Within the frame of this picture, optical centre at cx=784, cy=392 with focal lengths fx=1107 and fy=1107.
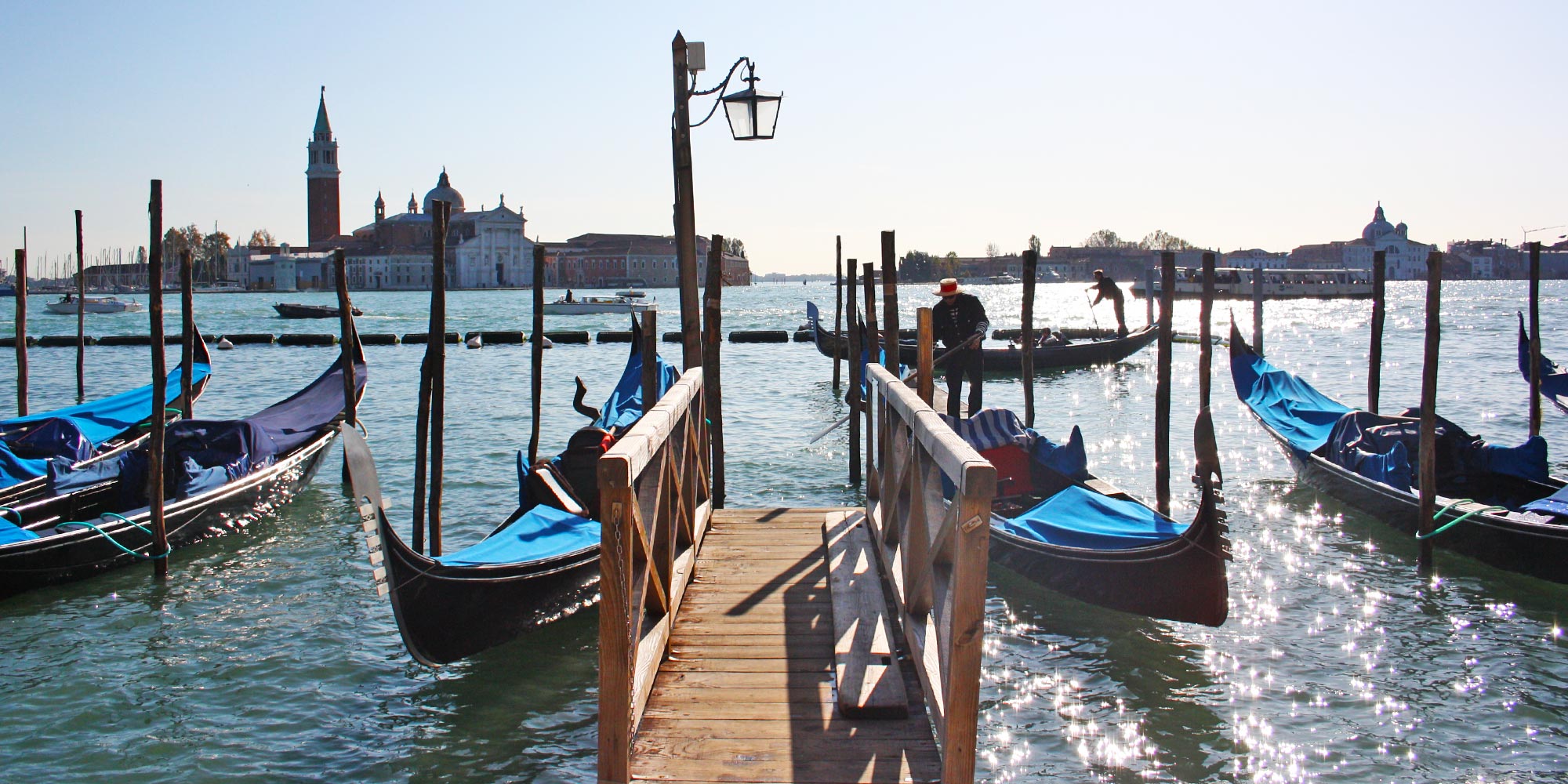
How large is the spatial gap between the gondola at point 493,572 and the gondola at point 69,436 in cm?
240

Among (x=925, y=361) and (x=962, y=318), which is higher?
(x=962, y=318)

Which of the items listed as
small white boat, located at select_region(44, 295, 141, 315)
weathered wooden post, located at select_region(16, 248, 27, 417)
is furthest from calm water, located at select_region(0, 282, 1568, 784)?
small white boat, located at select_region(44, 295, 141, 315)

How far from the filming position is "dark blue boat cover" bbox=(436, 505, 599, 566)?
4043mm

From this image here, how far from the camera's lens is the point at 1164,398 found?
655 centimetres

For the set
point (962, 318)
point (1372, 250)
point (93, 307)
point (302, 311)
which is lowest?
point (962, 318)

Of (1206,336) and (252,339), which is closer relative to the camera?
(1206,336)

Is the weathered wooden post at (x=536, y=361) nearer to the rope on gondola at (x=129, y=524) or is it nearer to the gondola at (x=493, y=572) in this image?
the gondola at (x=493, y=572)

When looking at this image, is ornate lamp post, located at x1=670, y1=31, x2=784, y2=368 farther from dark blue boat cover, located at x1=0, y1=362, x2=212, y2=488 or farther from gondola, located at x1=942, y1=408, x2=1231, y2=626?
dark blue boat cover, located at x1=0, y1=362, x2=212, y2=488

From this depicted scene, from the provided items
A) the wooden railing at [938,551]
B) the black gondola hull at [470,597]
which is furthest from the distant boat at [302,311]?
the wooden railing at [938,551]

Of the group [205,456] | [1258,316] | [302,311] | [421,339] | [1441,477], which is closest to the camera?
[1441,477]

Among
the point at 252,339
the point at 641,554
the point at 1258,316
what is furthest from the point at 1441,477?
the point at 252,339

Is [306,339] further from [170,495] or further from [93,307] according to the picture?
[93,307]

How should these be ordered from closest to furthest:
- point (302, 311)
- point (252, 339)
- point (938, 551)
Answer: point (938, 551), point (252, 339), point (302, 311)

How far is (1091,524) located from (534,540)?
2.29 m
